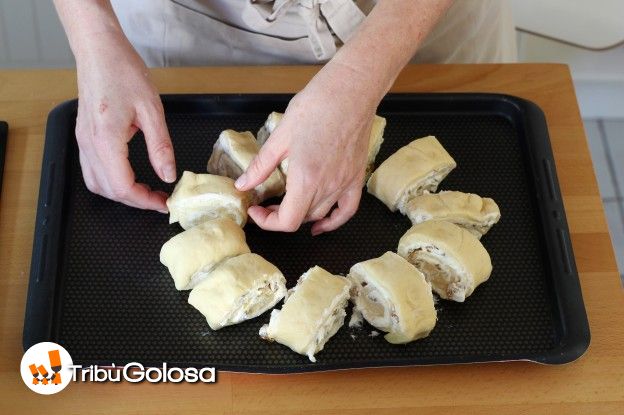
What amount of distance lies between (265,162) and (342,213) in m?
0.18

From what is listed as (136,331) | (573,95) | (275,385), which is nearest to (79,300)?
(136,331)

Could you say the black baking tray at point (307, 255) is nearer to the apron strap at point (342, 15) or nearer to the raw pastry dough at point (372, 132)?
the raw pastry dough at point (372, 132)

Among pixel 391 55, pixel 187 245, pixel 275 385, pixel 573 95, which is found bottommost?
pixel 275 385

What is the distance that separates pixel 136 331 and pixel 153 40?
58 cm

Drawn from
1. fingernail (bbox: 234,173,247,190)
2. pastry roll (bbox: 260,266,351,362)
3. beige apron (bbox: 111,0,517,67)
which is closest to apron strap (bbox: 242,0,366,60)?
beige apron (bbox: 111,0,517,67)

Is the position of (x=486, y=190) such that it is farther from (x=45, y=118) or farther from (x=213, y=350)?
(x=45, y=118)

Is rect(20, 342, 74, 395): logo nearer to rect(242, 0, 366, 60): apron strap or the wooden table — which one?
the wooden table

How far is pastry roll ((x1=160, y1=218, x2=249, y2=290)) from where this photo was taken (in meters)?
1.28

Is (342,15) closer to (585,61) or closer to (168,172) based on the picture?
(168,172)

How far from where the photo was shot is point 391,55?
1.23m

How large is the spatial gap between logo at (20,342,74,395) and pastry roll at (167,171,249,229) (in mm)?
282

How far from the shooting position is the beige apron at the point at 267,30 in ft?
4.79

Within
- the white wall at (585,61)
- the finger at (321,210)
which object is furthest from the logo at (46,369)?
the white wall at (585,61)

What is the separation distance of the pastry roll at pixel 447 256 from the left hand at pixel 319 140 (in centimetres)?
16
